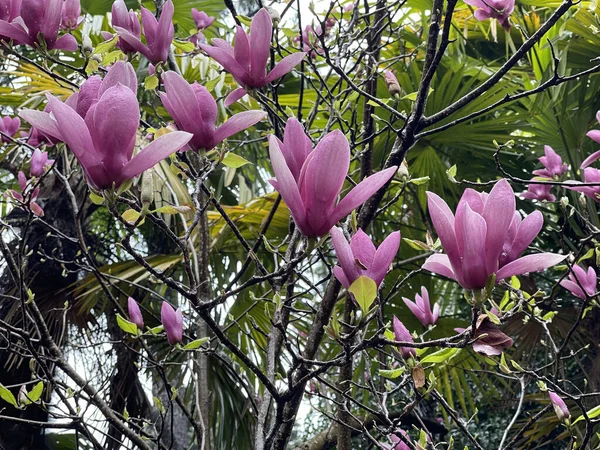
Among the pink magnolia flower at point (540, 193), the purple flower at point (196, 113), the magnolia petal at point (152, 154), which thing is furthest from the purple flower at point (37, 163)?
the pink magnolia flower at point (540, 193)

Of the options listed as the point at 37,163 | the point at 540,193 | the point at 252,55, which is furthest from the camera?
the point at 540,193

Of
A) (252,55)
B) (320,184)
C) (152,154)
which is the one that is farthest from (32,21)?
(320,184)

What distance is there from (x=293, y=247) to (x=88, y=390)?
1.26 feet

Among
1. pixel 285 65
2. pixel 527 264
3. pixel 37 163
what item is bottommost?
pixel 527 264

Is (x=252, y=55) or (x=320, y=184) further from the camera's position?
(x=252, y=55)

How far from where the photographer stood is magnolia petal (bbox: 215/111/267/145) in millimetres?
661

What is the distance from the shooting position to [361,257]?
0.58m

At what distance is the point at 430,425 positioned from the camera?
8.91 feet

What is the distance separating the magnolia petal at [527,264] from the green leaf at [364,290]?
0.38ft

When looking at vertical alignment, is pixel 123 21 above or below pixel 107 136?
above

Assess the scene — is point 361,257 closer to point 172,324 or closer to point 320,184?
point 320,184

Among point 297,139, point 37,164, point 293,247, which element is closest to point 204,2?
point 37,164

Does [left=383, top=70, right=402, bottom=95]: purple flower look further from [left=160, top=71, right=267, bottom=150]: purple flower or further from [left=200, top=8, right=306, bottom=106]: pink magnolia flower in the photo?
[left=160, top=71, right=267, bottom=150]: purple flower

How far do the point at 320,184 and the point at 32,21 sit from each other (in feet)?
1.69
